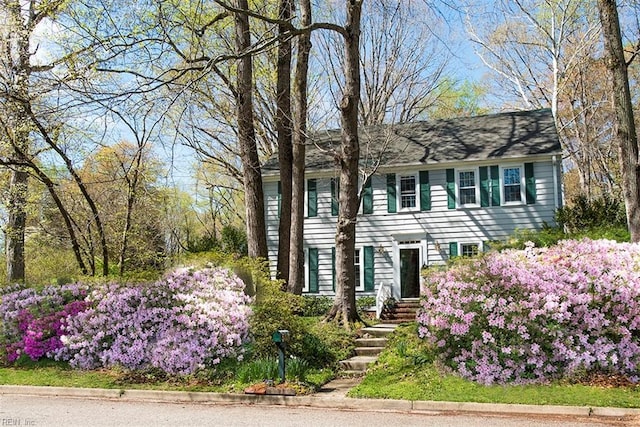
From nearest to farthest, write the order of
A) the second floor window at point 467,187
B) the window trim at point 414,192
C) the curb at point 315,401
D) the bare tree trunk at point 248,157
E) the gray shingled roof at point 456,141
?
the curb at point 315,401 < the bare tree trunk at point 248,157 < the gray shingled roof at point 456,141 < the second floor window at point 467,187 < the window trim at point 414,192

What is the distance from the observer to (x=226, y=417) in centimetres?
788

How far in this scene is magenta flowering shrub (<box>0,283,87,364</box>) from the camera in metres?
12.2

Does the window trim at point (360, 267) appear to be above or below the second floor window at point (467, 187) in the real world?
below

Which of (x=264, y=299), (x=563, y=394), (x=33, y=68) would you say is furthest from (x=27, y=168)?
(x=563, y=394)

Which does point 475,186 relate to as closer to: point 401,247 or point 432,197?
point 432,197

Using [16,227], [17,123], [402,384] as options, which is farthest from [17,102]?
[402,384]

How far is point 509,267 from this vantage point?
410 inches

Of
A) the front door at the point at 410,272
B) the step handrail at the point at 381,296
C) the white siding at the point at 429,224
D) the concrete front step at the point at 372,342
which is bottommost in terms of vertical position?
the concrete front step at the point at 372,342

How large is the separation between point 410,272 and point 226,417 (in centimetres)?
1366

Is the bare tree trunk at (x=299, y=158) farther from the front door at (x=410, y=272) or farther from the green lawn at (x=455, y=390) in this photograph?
the green lawn at (x=455, y=390)

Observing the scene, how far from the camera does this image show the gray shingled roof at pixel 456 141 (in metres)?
20.0

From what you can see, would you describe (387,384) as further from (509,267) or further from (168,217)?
(168,217)

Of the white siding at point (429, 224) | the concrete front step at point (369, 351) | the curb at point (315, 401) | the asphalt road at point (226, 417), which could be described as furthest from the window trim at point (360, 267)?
the asphalt road at point (226, 417)

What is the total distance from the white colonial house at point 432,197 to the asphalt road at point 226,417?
10690 mm
